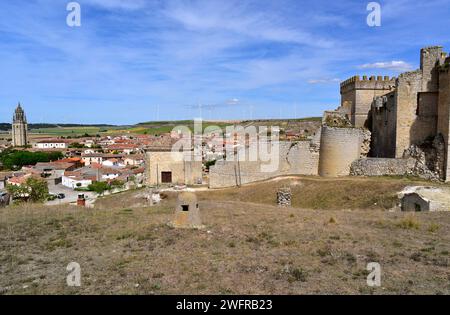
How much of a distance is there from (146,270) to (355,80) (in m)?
22.2

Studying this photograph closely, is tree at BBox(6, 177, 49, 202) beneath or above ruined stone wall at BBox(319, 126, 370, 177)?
beneath

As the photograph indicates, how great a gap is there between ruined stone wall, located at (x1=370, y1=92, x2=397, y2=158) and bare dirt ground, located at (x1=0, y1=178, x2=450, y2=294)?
11040 millimetres

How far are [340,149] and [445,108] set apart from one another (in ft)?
19.2

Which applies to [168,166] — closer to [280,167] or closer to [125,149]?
[280,167]

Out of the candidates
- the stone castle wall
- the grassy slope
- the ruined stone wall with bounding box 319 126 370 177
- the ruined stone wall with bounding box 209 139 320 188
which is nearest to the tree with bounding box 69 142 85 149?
the ruined stone wall with bounding box 209 139 320 188

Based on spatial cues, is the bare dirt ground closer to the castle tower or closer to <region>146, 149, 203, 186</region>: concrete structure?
<region>146, 149, 203, 186</region>: concrete structure

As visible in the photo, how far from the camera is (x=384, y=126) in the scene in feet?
77.3

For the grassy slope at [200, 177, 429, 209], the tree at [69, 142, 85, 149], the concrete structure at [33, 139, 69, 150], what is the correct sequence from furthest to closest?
the concrete structure at [33, 139, 69, 150] → the tree at [69, 142, 85, 149] → the grassy slope at [200, 177, 429, 209]

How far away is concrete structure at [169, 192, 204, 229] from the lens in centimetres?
1026

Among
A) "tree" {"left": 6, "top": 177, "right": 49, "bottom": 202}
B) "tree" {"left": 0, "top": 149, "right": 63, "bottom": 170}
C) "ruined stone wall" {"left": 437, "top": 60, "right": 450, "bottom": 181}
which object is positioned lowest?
"tree" {"left": 0, "top": 149, "right": 63, "bottom": 170}

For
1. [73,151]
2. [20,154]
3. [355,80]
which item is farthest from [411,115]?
[73,151]

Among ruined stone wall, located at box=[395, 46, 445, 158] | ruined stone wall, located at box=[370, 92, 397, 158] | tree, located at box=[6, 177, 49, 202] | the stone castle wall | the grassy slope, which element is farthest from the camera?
tree, located at box=[6, 177, 49, 202]

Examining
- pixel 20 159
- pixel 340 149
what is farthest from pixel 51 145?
pixel 340 149
